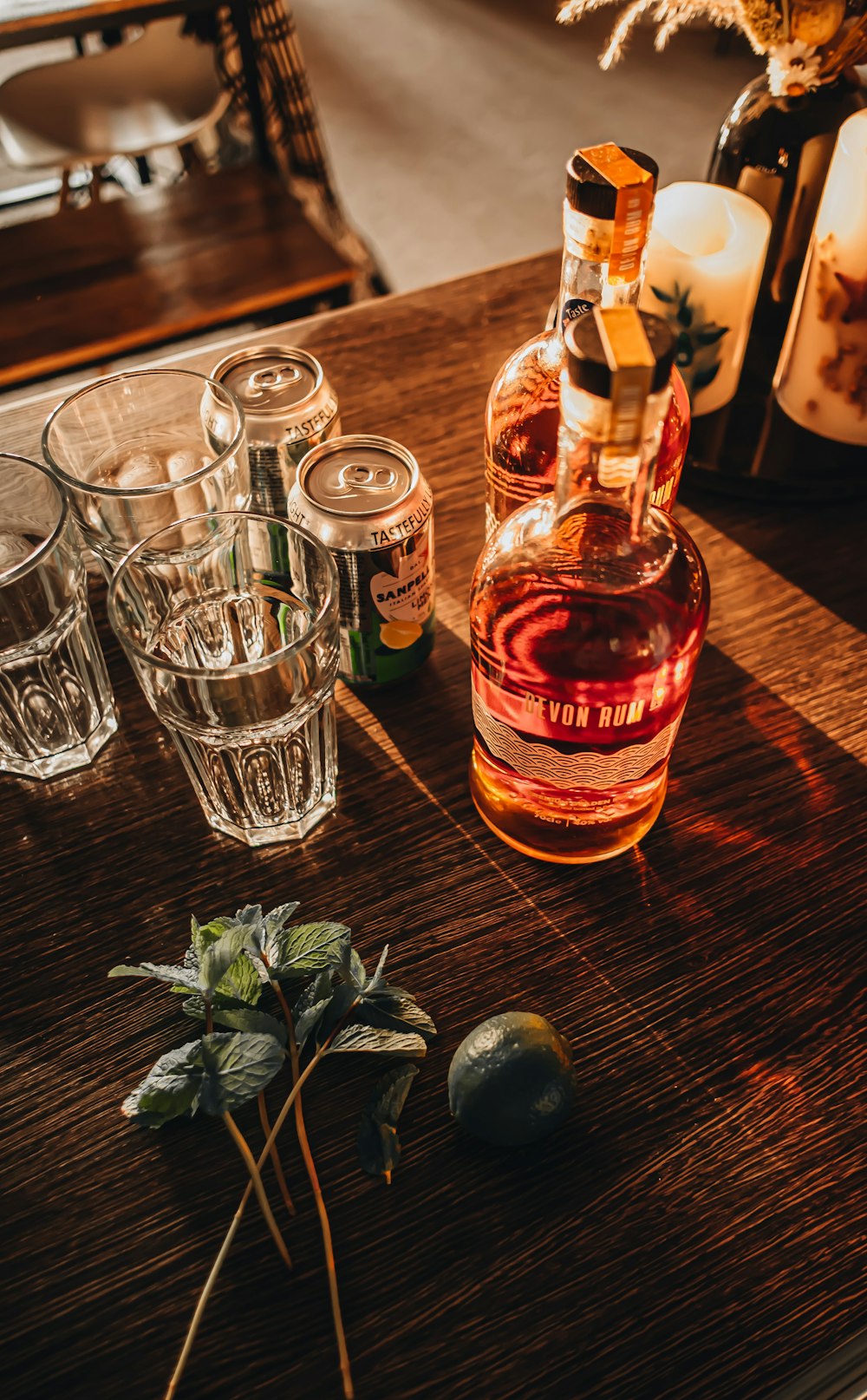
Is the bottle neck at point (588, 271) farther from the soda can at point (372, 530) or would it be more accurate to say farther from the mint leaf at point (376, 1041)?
the mint leaf at point (376, 1041)

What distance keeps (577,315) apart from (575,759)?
0.67ft

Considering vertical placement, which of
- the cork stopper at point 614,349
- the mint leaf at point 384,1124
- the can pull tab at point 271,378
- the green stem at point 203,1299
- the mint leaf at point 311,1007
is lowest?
the green stem at point 203,1299

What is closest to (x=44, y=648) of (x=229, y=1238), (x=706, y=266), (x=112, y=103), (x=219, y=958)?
(x=219, y=958)

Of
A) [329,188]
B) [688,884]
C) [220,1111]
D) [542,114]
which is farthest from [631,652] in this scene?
[542,114]

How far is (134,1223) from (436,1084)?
5.4 inches

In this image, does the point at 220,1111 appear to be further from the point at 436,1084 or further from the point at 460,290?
the point at 460,290

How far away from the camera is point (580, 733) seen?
19.3 inches

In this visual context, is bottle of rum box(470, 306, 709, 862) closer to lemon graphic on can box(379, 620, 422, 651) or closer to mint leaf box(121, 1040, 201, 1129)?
lemon graphic on can box(379, 620, 422, 651)

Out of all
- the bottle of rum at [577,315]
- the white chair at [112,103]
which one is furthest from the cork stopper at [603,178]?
the white chair at [112,103]

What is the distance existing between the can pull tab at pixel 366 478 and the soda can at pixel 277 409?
51mm

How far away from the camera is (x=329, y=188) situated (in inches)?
75.4

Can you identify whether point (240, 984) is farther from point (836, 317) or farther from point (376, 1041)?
point (836, 317)

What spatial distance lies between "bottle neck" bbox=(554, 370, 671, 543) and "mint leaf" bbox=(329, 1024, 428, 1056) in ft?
0.79

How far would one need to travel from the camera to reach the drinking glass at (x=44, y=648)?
1.91 feet
